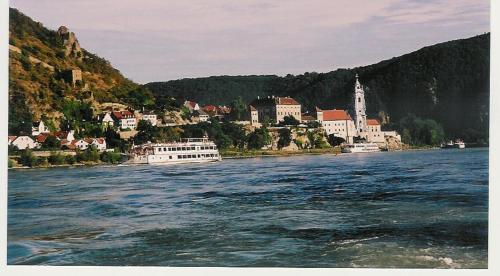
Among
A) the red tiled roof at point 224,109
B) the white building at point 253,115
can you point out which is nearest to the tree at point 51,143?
the red tiled roof at point 224,109

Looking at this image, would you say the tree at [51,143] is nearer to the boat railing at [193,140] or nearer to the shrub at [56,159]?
the shrub at [56,159]

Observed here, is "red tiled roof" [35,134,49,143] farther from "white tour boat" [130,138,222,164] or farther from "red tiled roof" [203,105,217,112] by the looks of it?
"red tiled roof" [203,105,217,112]

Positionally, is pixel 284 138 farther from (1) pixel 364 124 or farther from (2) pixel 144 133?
(2) pixel 144 133

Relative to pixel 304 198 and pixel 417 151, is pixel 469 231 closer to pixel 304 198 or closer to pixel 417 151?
pixel 304 198

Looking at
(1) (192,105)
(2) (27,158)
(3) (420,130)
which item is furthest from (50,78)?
(3) (420,130)
